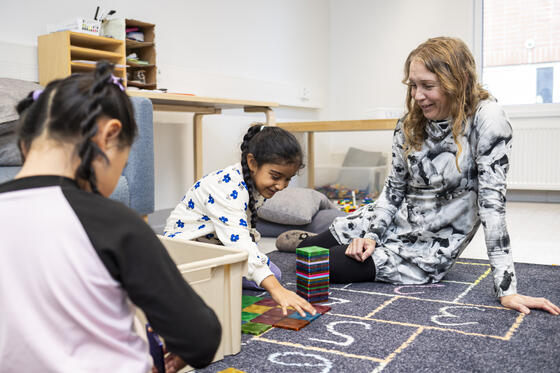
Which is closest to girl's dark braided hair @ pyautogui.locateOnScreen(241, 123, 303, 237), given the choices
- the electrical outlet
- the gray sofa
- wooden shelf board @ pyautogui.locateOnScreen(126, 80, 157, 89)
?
the gray sofa

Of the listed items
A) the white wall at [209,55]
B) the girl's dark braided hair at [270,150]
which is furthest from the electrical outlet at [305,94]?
the girl's dark braided hair at [270,150]

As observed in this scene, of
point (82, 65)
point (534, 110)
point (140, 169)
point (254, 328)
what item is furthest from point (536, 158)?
point (254, 328)

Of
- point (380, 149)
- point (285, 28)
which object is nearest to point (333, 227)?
point (380, 149)

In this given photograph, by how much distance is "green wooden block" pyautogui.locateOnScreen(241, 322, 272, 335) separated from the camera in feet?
4.02

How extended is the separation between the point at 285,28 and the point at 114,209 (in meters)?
3.79

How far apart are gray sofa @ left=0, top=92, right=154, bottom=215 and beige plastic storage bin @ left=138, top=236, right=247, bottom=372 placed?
2.87ft

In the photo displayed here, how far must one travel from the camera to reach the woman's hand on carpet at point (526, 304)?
132cm

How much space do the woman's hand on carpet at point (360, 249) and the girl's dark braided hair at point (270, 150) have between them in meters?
0.36

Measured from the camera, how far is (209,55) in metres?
3.34

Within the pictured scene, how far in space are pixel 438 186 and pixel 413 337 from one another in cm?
59

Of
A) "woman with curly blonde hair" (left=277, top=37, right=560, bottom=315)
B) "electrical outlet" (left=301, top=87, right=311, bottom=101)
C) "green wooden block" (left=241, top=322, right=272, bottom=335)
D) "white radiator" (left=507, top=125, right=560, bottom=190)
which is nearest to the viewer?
"green wooden block" (left=241, top=322, right=272, bottom=335)

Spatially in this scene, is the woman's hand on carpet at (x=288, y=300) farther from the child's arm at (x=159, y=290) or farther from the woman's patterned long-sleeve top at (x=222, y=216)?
the child's arm at (x=159, y=290)

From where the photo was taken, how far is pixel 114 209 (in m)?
0.53

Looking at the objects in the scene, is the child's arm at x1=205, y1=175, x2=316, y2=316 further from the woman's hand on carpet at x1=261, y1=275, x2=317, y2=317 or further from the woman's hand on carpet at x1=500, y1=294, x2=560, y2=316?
the woman's hand on carpet at x1=500, y1=294, x2=560, y2=316
